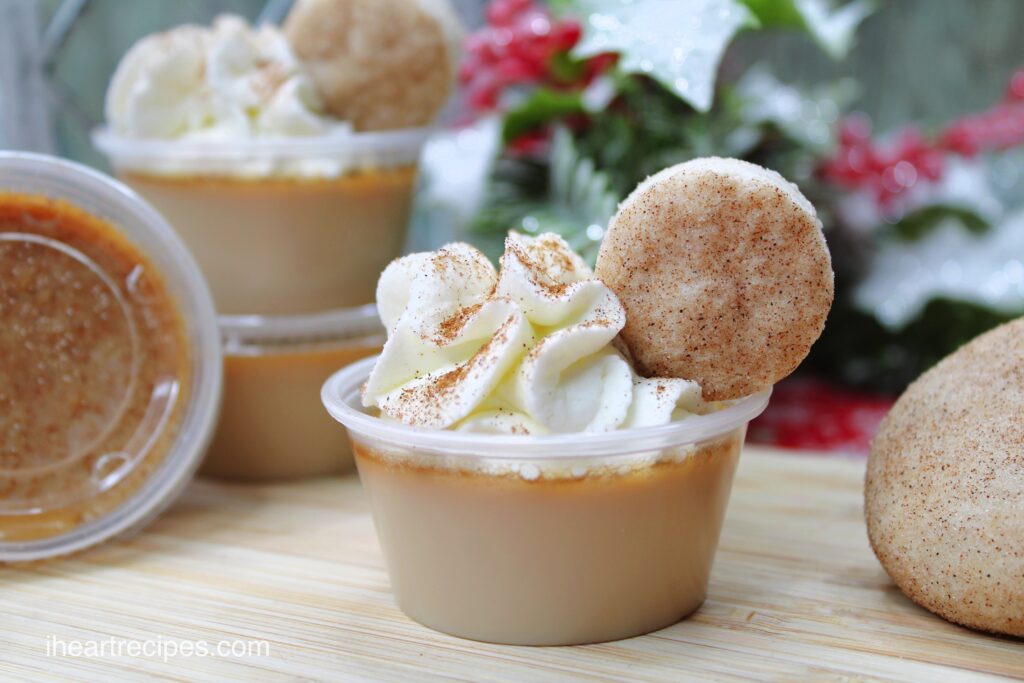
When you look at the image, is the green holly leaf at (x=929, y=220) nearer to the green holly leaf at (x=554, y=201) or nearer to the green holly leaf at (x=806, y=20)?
the green holly leaf at (x=806, y=20)

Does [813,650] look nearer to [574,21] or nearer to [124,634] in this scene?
[124,634]

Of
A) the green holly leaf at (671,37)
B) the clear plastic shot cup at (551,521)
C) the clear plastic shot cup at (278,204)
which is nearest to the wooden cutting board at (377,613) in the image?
the clear plastic shot cup at (551,521)

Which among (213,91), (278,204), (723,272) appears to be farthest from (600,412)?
(213,91)

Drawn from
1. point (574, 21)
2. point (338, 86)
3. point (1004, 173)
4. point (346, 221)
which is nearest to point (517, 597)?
point (346, 221)

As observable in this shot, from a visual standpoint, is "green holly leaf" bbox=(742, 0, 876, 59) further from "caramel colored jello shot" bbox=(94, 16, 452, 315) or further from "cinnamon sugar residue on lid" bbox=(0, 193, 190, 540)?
"cinnamon sugar residue on lid" bbox=(0, 193, 190, 540)

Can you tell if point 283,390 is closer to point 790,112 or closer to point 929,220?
point 790,112
